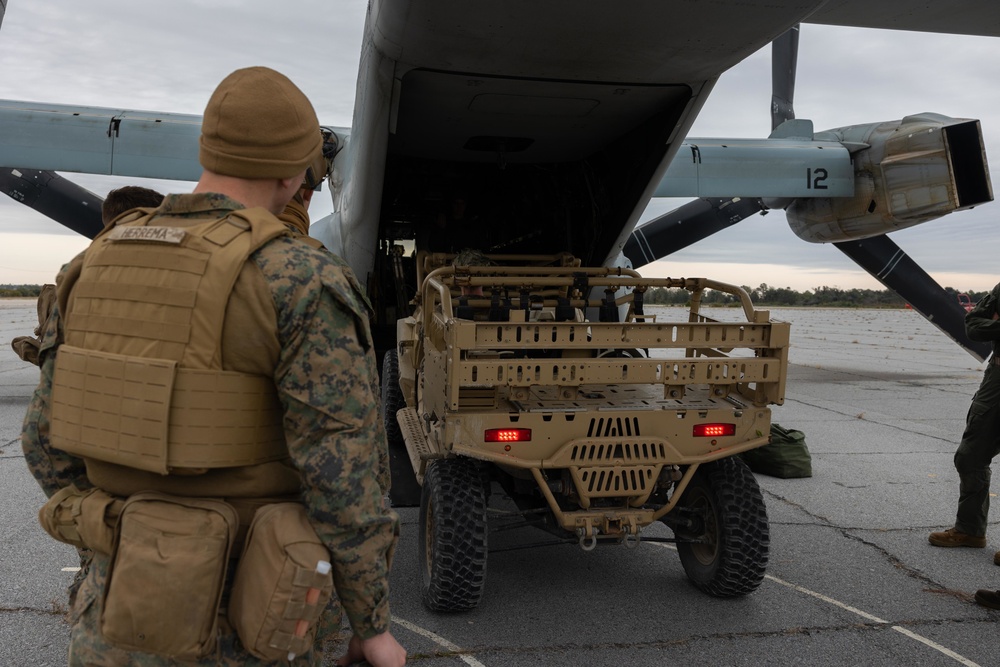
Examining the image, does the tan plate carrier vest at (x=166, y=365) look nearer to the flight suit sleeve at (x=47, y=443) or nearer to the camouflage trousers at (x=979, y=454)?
the flight suit sleeve at (x=47, y=443)

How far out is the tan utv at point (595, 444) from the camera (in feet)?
11.0

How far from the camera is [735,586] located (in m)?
3.60

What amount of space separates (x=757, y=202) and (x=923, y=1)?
6421 mm

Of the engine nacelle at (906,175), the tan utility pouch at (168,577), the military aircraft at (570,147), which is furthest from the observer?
the engine nacelle at (906,175)

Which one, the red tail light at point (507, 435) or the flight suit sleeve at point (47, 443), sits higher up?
the flight suit sleeve at point (47, 443)

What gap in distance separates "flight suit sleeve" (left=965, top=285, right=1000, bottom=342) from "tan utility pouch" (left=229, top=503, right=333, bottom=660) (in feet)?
14.1

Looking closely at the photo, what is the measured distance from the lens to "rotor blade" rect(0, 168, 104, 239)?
970 centimetres

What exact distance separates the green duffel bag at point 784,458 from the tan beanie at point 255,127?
511 centimetres

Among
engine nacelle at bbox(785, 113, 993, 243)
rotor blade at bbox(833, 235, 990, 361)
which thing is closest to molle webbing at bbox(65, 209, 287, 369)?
engine nacelle at bbox(785, 113, 993, 243)

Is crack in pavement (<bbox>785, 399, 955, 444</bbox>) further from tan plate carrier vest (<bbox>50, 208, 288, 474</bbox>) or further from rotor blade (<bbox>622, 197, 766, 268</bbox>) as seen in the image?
tan plate carrier vest (<bbox>50, 208, 288, 474</bbox>)

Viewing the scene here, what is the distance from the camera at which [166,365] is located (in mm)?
1413

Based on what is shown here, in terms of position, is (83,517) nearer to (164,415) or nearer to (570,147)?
(164,415)

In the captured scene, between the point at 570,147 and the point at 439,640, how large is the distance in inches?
160

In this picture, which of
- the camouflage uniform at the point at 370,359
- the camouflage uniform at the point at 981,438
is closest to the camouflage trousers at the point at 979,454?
the camouflage uniform at the point at 981,438
